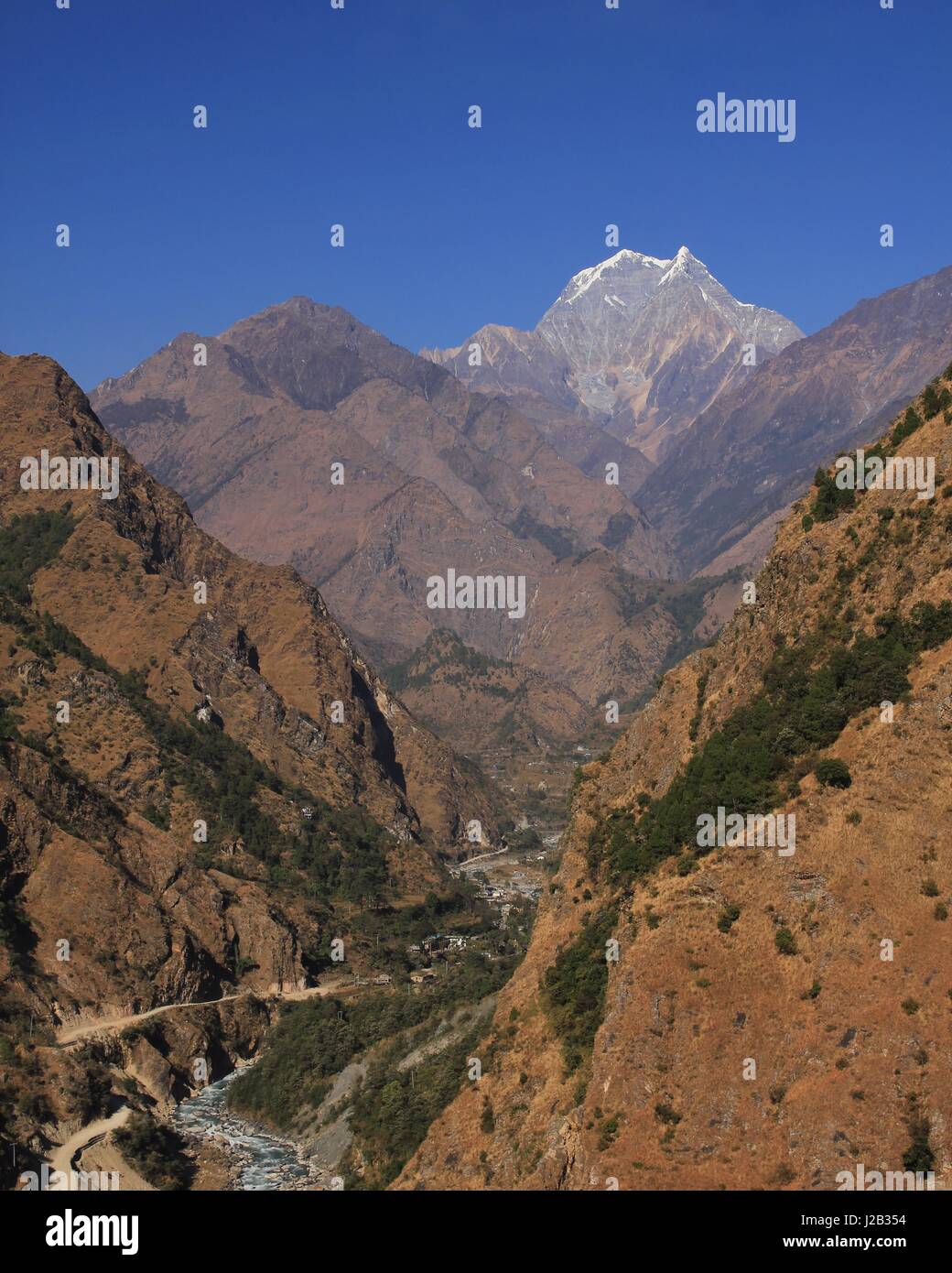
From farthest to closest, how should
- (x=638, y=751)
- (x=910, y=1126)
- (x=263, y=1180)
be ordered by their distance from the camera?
(x=263, y=1180)
(x=638, y=751)
(x=910, y=1126)

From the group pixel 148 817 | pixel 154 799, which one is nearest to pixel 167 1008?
pixel 148 817

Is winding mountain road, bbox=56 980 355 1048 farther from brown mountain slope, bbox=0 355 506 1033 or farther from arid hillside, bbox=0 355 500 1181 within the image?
brown mountain slope, bbox=0 355 506 1033

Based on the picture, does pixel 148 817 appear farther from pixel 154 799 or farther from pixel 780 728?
pixel 780 728

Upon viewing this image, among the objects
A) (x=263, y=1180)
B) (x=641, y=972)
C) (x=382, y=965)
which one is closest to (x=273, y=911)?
(x=382, y=965)

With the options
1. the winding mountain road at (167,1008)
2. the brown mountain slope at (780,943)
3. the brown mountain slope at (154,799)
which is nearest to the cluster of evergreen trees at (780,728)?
the brown mountain slope at (780,943)

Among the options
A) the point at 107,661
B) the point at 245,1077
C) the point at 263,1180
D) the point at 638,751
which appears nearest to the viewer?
the point at 638,751

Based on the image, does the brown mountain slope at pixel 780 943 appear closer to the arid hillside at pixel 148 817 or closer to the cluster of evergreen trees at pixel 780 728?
the cluster of evergreen trees at pixel 780 728
